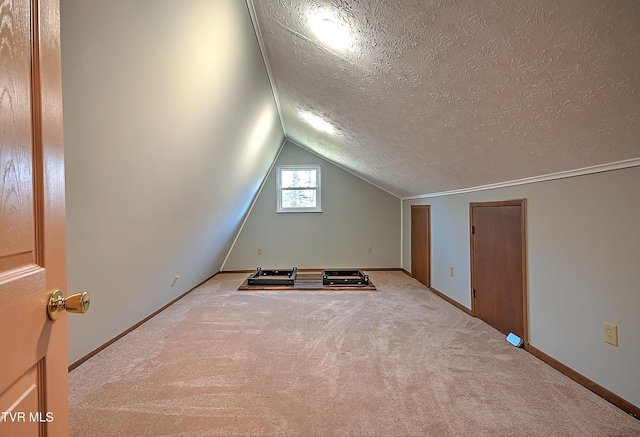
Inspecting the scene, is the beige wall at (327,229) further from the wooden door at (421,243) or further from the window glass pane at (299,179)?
the wooden door at (421,243)

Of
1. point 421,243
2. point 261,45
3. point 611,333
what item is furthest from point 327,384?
point 421,243

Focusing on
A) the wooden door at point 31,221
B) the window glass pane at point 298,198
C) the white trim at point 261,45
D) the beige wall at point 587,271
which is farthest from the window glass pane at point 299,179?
the wooden door at point 31,221

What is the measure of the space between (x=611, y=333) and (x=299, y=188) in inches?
184

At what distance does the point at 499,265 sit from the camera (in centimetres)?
288

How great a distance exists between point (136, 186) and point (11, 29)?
1.63m

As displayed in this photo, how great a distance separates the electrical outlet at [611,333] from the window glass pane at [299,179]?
14.9ft

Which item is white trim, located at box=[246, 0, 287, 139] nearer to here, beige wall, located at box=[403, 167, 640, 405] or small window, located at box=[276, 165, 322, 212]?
small window, located at box=[276, 165, 322, 212]

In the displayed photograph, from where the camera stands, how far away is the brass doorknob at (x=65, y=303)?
0.63 meters

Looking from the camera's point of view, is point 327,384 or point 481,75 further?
point 327,384

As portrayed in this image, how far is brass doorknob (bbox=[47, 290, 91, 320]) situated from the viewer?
632 mm

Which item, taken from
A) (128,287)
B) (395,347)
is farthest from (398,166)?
(128,287)

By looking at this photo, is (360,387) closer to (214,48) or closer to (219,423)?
(219,423)

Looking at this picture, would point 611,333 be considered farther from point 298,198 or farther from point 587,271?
point 298,198

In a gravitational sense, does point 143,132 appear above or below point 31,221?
above
